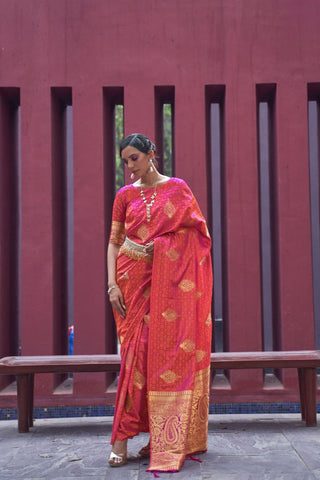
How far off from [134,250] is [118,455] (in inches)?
44.2

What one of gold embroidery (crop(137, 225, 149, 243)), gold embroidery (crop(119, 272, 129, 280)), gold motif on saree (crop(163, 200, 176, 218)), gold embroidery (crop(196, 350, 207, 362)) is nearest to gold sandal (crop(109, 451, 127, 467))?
gold embroidery (crop(196, 350, 207, 362))

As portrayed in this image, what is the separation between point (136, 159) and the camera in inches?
117

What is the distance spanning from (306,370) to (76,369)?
162cm

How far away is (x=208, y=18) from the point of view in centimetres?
446

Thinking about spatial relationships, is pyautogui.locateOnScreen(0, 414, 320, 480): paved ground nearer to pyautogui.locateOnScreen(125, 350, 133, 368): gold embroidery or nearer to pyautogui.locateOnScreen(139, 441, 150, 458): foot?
pyautogui.locateOnScreen(139, 441, 150, 458): foot

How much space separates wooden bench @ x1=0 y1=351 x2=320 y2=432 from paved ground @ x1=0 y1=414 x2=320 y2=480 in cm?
17

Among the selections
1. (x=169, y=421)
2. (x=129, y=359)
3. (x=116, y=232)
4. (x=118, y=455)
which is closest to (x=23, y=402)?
(x=118, y=455)

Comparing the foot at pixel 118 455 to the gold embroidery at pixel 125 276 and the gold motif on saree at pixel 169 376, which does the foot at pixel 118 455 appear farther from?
the gold embroidery at pixel 125 276

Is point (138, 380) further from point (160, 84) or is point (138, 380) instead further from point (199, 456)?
point (160, 84)

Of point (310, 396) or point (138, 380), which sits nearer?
point (138, 380)

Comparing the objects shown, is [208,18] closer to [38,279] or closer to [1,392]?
[38,279]

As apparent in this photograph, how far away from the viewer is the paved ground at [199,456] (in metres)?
2.73

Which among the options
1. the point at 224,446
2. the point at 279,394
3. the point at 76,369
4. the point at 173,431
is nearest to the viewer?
the point at 173,431

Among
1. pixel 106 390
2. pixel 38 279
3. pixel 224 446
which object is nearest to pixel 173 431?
pixel 224 446
